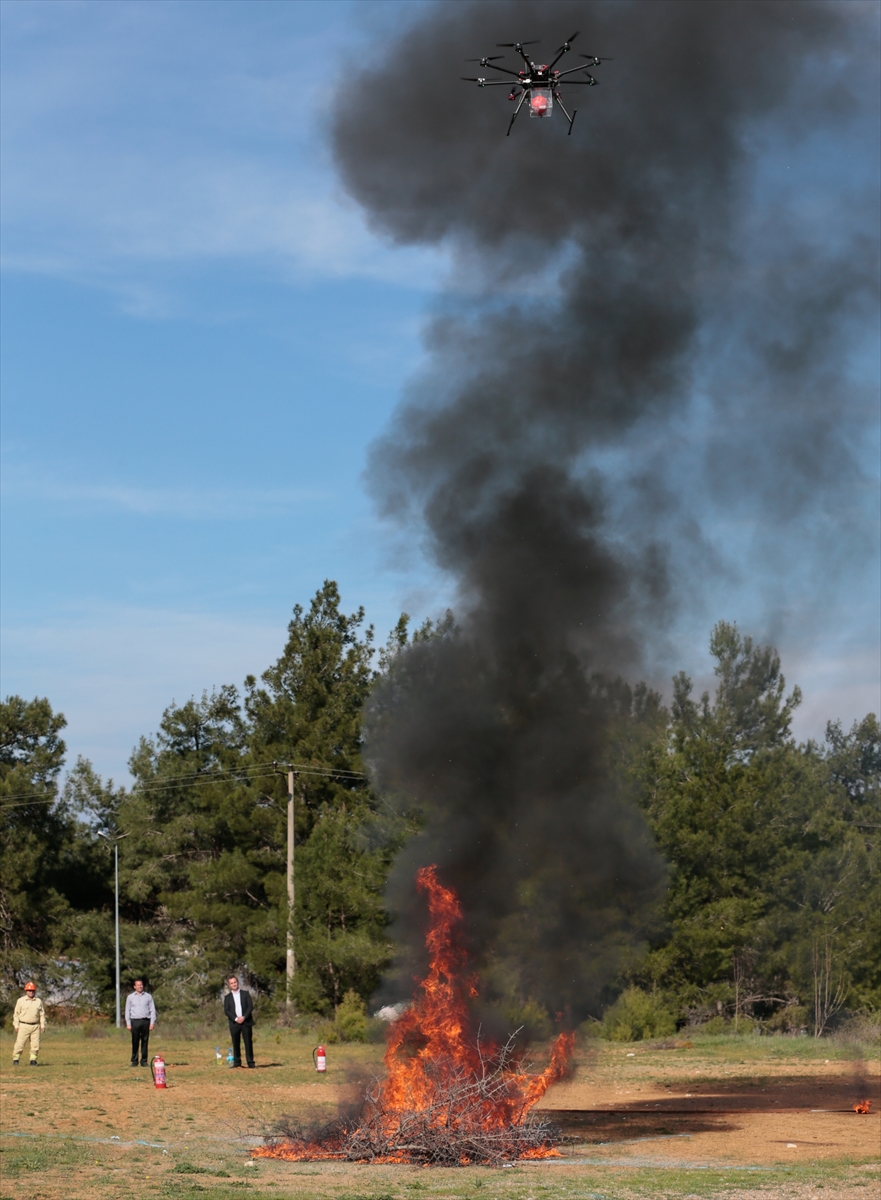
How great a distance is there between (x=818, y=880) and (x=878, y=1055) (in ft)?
38.2

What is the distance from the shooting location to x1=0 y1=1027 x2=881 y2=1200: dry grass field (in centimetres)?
1180

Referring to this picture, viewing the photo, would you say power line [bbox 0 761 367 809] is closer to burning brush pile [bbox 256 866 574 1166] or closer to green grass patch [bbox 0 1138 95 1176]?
burning brush pile [bbox 256 866 574 1166]

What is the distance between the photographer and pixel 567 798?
17359mm

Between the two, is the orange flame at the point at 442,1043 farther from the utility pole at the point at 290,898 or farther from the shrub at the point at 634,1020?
the utility pole at the point at 290,898

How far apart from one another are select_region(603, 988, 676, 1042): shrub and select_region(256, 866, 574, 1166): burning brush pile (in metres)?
17.4

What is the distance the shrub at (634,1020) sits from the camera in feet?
108

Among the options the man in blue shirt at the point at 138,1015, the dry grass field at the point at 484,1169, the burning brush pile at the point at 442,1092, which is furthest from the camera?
the man in blue shirt at the point at 138,1015

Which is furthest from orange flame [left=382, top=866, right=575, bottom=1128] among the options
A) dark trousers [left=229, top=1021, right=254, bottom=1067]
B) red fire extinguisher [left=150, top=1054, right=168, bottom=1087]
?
dark trousers [left=229, top=1021, right=254, bottom=1067]

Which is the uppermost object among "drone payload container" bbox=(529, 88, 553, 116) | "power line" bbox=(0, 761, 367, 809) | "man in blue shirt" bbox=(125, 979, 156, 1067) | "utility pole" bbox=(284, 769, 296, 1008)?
"drone payload container" bbox=(529, 88, 553, 116)

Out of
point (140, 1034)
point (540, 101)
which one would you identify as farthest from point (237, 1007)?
point (540, 101)

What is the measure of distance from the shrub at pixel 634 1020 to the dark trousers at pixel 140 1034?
12.6 meters

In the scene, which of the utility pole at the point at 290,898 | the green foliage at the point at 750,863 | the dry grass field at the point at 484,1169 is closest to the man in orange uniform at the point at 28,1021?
the dry grass field at the point at 484,1169

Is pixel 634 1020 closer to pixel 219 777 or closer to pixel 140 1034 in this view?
pixel 140 1034

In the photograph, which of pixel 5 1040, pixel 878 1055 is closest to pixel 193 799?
pixel 5 1040
